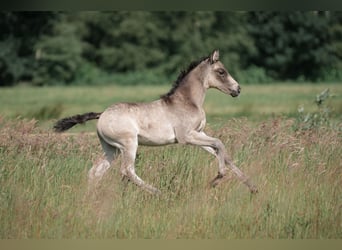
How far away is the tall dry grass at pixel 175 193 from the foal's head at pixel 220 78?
94 centimetres

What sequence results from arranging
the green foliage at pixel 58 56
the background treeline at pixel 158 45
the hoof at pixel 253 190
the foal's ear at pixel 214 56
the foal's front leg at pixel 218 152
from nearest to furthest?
the hoof at pixel 253 190
the foal's front leg at pixel 218 152
the foal's ear at pixel 214 56
the background treeline at pixel 158 45
the green foliage at pixel 58 56

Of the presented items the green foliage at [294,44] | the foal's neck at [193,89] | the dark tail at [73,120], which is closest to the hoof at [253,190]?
the foal's neck at [193,89]

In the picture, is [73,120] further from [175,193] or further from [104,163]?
[175,193]

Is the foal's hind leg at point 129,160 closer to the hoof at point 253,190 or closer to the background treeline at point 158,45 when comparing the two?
the hoof at point 253,190

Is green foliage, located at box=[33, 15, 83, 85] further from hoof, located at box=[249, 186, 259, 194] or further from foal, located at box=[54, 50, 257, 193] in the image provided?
hoof, located at box=[249, 186, 259, 194]

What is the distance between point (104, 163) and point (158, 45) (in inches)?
1123

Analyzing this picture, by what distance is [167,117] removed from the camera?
10289 mm

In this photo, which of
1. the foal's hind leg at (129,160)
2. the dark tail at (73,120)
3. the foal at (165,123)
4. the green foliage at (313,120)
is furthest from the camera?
the green foliage at (313,120)

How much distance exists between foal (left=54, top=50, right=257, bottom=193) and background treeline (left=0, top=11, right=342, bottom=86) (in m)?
23.0

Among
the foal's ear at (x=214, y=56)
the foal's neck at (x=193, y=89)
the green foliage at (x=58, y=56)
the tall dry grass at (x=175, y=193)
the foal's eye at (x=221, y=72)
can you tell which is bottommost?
the tall dry grass at (x=175, y=193)

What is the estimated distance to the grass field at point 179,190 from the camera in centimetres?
886

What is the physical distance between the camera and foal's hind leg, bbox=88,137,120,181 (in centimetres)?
1008

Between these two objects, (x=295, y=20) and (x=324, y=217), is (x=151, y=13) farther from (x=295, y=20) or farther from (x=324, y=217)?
(x=324, y=217)

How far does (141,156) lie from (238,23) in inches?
1074
